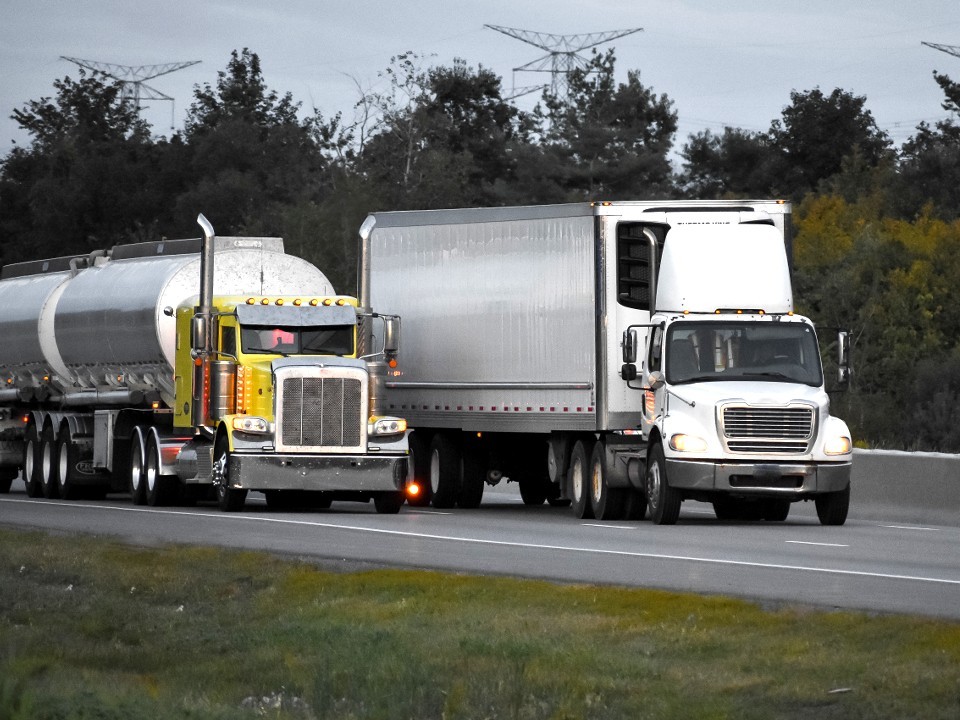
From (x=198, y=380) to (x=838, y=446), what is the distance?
29.9ft

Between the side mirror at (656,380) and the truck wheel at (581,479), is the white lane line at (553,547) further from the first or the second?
the side mirror at (656,380)

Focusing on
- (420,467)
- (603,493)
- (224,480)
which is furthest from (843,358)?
(224,480)

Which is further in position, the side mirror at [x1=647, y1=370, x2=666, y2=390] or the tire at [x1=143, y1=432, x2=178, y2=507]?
the tire at [x1=143, y1=432, x2=178, y2=507]

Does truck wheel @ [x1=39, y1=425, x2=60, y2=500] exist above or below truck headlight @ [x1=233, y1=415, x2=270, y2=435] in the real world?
below

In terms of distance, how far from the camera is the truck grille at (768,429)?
24141mm

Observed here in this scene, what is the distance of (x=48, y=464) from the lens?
34.0 meters

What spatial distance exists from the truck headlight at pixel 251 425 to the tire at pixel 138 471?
4132 mm

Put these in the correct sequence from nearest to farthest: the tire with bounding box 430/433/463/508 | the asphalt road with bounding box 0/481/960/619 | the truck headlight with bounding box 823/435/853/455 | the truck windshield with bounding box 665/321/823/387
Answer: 1. the asphalt road with bounding box 0/481/960/619
2. the truck headlight with bounding box 823/435/853/455
3. the truck windshield with bounding box 665/321/823/387
4. the tire with bounding box 430/433/463/508

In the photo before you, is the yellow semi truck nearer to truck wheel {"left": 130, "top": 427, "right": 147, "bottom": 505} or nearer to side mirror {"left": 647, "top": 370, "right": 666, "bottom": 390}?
truck wheel {"left": 130, "top": 427, "right": 147, "bottom": 505}

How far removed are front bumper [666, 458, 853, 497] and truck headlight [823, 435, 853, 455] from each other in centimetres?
16

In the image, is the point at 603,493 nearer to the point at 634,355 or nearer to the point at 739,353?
the point at 634,355

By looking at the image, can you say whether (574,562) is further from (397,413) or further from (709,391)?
(397,413)

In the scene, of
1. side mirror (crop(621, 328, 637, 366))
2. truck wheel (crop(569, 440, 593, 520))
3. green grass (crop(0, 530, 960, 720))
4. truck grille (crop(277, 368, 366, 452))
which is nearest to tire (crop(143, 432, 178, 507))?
truck grille (crop(277, 368, 366, 452))

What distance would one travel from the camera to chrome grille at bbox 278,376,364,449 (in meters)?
26.8
